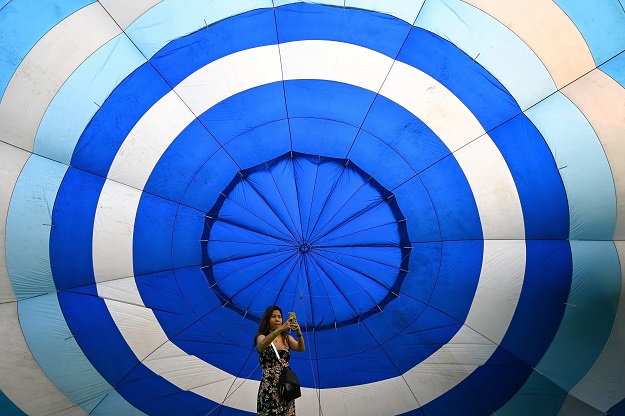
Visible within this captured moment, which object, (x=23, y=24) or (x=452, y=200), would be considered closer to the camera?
(x=23, y=24)

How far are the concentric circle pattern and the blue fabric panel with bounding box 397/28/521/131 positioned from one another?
2.43 feet

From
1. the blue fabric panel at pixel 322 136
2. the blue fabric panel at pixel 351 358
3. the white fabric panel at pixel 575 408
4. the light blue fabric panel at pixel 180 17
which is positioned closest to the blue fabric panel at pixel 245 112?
the blue fabric panel at pixel 322 136

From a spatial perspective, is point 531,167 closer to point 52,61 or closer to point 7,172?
point 52,61

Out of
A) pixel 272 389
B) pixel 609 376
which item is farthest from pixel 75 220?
pixel 609 376

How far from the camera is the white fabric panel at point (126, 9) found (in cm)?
466

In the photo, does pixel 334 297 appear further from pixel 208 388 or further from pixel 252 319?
pixel 208 388

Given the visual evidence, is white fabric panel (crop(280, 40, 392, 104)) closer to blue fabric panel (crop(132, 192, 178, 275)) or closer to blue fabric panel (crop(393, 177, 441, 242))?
blue fabric panel (crop(393, 177, 441, 242))

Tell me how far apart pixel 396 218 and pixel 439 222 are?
27cm

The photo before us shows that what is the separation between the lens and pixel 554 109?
4688 mm

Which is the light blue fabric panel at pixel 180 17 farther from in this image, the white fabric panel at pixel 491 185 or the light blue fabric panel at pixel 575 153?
the light blue fabric panel at pixel 575 153

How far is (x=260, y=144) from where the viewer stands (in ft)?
15.8

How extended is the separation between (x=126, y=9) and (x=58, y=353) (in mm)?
2229

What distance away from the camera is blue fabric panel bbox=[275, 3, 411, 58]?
4605 mm

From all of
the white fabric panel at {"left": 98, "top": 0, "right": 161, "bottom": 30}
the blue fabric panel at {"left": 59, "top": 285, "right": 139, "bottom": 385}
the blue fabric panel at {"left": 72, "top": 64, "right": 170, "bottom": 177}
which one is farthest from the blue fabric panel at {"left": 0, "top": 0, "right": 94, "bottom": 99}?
the blue fabric panel at {"left": 59, "top": 285, "right": 139, "bottom": 385}
